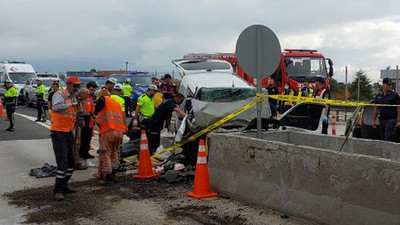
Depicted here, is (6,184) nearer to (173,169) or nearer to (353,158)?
(173,169)

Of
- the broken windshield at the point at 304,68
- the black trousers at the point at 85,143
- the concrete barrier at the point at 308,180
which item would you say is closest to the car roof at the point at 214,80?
the black trousers at the point at 85,143

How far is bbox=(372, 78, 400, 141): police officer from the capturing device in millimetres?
9219

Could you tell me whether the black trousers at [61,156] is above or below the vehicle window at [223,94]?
below

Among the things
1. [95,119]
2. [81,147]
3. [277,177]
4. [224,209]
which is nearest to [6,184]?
[95,119]

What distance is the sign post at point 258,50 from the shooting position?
7.04 meters

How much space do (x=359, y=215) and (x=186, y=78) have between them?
763 centimetres

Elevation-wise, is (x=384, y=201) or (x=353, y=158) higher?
(x=353, y=158)

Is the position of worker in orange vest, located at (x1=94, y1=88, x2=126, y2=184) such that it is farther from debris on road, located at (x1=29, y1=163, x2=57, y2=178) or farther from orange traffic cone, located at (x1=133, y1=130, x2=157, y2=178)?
debris on road, located at (x1=29, y1=163, x2=57, y2=178)

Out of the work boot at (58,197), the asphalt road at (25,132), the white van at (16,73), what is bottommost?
the asphalt road at (25,132)

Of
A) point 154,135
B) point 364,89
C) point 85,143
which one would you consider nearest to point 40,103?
point 85,143

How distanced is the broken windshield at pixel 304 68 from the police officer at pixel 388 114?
429 inches

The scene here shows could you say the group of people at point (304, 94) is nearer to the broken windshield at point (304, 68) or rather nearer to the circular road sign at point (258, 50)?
the broken windshield at point (304, 68)

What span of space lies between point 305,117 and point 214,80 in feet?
8.82

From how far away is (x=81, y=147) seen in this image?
34.3ft
